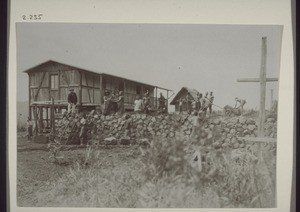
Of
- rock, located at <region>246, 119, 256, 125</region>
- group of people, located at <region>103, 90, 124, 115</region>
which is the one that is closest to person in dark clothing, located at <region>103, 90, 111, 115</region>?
group of people, located at <region>103, 90, 124, 115</region>

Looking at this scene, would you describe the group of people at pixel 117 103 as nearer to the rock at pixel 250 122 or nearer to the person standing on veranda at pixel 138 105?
the person standing on veranda at pixel 138 105

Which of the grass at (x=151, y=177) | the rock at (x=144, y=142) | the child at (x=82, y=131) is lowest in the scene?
the grass at (x=151, y=177)

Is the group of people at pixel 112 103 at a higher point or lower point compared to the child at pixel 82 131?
higher

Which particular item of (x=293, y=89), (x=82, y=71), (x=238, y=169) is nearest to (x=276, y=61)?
(x=293, y=89)

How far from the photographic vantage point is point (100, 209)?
51.3 inches

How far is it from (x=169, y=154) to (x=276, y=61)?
0.44m

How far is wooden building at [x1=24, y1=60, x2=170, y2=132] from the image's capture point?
1.29 metres

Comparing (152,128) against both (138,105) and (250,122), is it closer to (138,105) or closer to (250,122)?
(138,105)

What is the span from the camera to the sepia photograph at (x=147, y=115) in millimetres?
1293

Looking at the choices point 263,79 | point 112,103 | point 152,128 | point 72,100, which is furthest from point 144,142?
point 263,79

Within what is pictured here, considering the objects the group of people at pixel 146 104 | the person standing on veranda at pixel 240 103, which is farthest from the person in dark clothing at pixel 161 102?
the person standing on veranda at pixel 240 103

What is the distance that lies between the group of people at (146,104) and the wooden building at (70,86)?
1 cm

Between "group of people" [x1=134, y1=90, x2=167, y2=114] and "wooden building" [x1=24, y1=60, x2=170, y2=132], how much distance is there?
1cm

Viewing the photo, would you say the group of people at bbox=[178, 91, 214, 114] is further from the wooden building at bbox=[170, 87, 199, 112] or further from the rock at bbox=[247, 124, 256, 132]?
the rock at bbox=[247, 124, 256, 132]
